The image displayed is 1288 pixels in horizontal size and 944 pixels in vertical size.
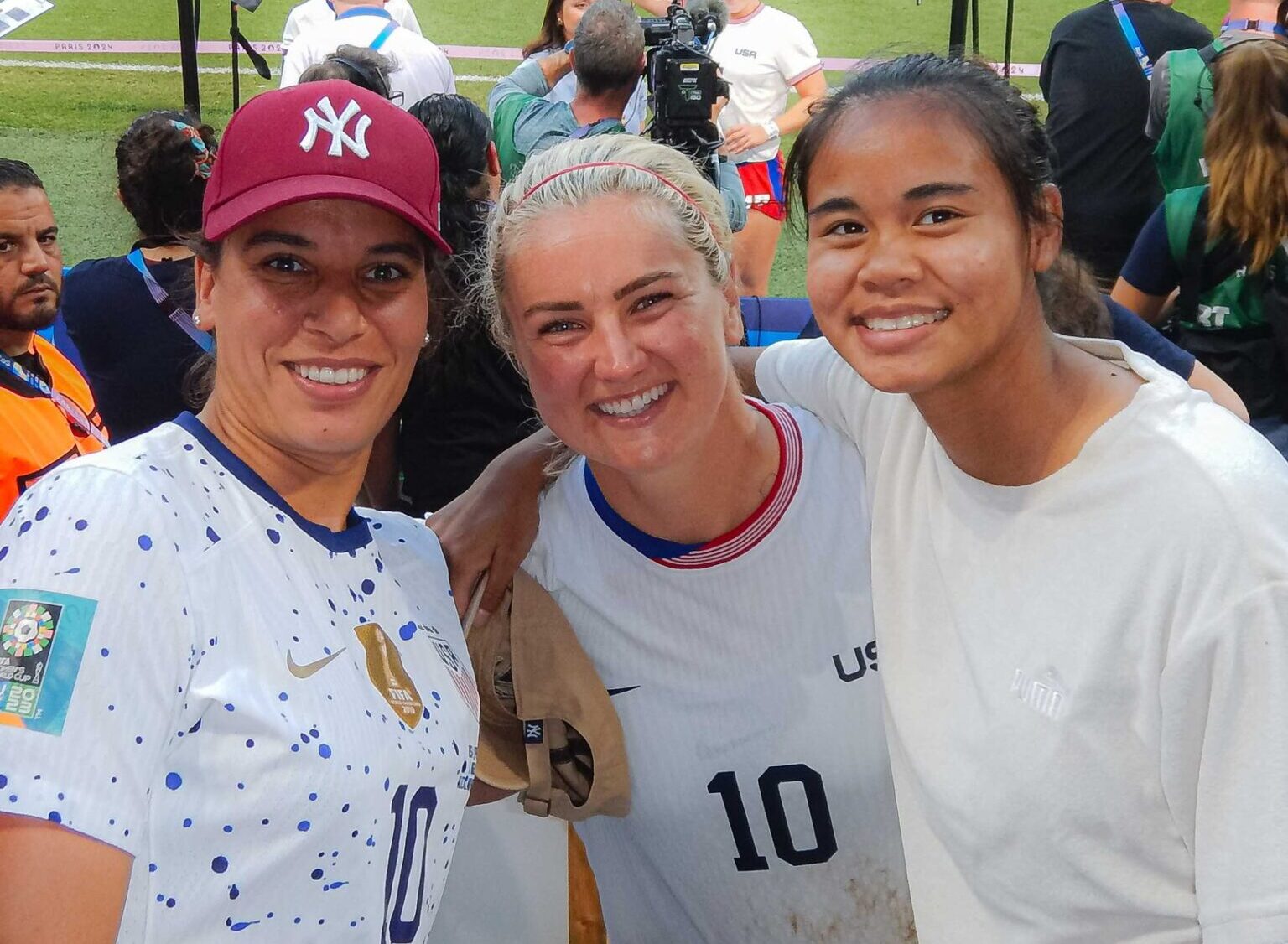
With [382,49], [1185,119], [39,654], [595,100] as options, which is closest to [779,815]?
[39,654]

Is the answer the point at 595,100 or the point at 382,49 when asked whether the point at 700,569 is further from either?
the point at 382,49

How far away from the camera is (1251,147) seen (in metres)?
3.13

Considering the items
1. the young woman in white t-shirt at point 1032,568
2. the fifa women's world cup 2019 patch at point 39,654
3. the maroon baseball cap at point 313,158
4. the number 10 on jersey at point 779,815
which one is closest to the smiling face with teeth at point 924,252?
the young woman in white t-shirt at point 1032,568

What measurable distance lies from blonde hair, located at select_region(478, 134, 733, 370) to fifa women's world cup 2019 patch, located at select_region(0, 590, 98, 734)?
90cm

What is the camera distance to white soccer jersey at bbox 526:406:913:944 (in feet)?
5.97

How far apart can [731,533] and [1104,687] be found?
27.3 inches

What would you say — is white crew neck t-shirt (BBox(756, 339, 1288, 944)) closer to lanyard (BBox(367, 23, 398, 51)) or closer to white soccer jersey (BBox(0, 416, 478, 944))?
white soccer jersey (BBox(0, 416, 478, 944))

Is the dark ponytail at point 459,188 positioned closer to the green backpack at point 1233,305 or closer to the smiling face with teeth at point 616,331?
the smiling face with teeth at point 616,331

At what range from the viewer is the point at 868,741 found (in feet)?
5.96

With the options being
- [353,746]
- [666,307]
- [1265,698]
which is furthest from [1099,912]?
[666,307]

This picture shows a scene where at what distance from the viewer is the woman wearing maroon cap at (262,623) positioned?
44.2 inches

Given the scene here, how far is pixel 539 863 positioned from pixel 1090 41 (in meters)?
3.77

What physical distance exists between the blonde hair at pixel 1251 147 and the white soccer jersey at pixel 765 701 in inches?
69.1

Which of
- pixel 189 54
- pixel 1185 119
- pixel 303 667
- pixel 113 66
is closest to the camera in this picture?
pixel 303 667
